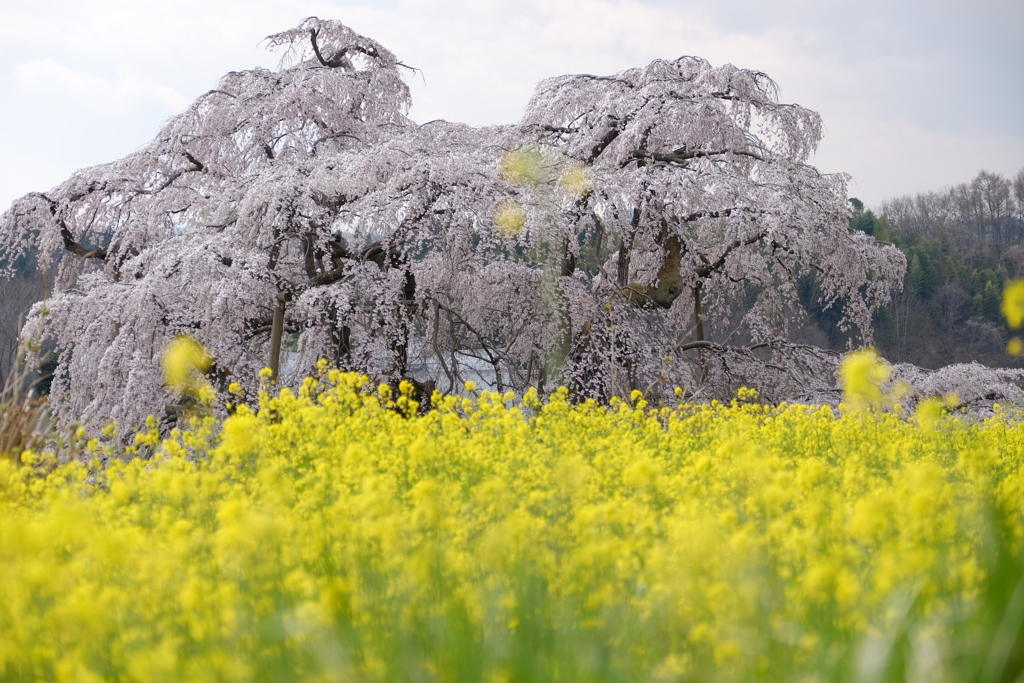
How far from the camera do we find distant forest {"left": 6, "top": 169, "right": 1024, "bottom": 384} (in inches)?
1003

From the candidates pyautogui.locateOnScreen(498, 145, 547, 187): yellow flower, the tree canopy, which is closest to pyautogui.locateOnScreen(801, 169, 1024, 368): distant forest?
the tree canopy

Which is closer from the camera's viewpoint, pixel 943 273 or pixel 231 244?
pixel 231 244

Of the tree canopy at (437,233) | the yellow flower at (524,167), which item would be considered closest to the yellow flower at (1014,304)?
the tree canopy at (437,233)

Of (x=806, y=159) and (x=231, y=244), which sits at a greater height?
(x=806, y=159)

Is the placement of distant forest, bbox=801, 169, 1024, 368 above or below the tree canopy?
above

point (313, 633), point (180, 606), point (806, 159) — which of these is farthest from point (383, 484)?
point (806, 159)

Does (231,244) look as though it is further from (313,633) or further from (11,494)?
(313,633)

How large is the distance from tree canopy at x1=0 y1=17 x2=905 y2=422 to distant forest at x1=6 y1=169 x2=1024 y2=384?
15.4 metres

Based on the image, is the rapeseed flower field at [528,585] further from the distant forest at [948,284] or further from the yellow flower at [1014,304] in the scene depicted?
the distant forest at [948,284]

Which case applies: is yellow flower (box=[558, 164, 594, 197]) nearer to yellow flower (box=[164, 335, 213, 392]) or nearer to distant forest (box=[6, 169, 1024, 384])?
yellow flower (box=[164, 335, 213, 392])

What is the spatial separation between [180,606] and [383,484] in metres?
0.79

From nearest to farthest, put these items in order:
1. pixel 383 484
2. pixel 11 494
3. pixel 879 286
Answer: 1. pixel 383 484
2. pixel 11 494
3. pixel 879 286

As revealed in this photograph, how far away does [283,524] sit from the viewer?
2.38 metres

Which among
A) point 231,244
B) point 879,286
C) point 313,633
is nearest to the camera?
point 313,633
